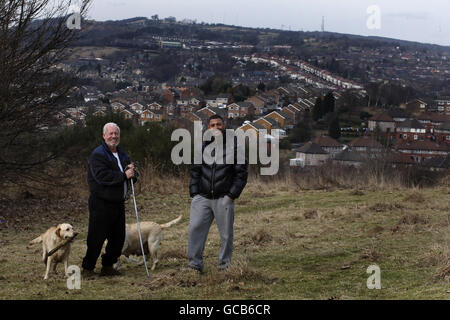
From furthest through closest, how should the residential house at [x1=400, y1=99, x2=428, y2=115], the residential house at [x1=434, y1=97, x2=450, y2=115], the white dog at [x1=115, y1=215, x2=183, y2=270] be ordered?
the residential house at [x1=434, y1=97, x2=450, y2=115], the residential house at [x1=400, y1=99, x2=428, y2=115], the white dog at [x1=115, y1=215, x2=183, y2=270]

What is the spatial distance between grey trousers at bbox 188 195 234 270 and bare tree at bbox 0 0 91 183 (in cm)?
732

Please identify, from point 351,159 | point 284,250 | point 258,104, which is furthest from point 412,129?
point 284,250

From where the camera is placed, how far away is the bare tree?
44.2 ft

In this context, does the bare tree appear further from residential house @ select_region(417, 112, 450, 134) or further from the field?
residential house @ select_region(417, 112, 450, 134)

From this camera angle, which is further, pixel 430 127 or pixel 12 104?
pixel 430 127

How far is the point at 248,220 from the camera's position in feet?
40.6

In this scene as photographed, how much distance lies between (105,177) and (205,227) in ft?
4.33

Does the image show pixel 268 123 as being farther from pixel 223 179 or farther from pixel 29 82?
pixel 223 179

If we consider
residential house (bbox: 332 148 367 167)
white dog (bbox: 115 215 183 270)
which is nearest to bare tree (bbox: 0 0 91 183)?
white dog (bbox: 115 215 183 270)

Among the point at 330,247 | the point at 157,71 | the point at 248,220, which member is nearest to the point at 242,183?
the point at 330,247

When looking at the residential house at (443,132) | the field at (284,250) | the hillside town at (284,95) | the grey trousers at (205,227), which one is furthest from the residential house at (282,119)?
the grey trousers at (205,227)
